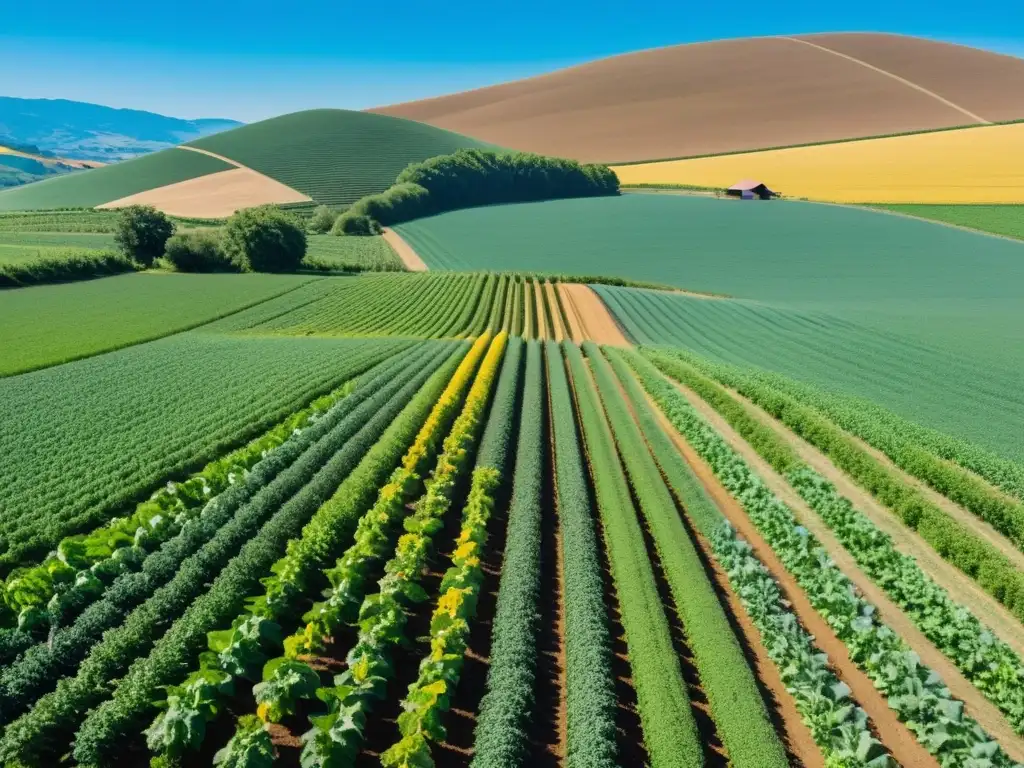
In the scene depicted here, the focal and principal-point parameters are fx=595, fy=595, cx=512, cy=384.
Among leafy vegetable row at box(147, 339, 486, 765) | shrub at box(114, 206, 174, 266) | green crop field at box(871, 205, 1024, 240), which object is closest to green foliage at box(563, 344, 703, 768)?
leafy vegetable row at box(147, 339, 486, 765)

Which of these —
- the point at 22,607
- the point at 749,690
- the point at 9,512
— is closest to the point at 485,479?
the point at 749,690

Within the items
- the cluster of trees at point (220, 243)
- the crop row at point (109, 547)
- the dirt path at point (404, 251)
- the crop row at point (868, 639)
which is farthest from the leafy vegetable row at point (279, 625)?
the dirt path at point (404, 251)

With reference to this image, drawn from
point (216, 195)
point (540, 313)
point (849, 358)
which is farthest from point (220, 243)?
point (849, 358)

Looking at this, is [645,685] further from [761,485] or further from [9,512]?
[9,512]

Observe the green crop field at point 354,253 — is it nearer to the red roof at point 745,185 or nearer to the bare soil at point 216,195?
the bare soil at point 216,195

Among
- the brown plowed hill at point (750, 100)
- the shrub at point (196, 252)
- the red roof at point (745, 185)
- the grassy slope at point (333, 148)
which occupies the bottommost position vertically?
the shrub at point (196, 252)

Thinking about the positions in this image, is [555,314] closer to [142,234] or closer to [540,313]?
[540,313]
